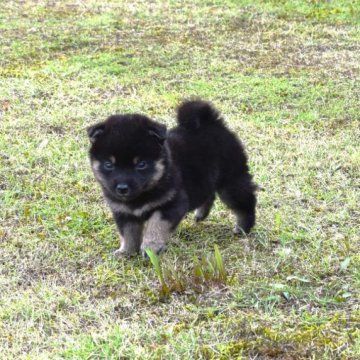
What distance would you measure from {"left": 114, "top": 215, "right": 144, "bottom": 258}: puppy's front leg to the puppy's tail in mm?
902

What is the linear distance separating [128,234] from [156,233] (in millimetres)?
271

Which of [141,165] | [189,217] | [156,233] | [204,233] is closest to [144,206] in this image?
[156,233]

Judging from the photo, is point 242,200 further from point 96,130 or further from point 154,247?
point 96,130

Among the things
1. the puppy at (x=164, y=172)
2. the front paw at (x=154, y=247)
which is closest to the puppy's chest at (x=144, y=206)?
the puppy at (x=164, y=172)

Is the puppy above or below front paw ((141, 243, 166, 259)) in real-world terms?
above

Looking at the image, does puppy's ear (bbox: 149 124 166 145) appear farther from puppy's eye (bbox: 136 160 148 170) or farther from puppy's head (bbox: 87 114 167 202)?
puppy's eye (bbox: 136 160 148 170)

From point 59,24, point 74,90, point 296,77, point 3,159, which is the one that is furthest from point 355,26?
point 3,159

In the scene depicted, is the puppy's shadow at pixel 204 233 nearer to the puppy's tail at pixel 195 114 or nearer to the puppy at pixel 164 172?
the puppy at pixel 164 172

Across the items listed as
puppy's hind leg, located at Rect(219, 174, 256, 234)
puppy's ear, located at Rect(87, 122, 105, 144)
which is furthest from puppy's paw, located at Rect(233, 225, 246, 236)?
puppy's ear, located at Rect(87, 122, 105, 144)

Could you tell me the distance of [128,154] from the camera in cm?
485

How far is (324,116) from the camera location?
8.54m

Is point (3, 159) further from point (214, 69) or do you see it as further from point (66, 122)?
point (214, 69)

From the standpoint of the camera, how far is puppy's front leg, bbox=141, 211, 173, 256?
4977 millimetres

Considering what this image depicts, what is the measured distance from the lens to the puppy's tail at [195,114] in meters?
5.54
